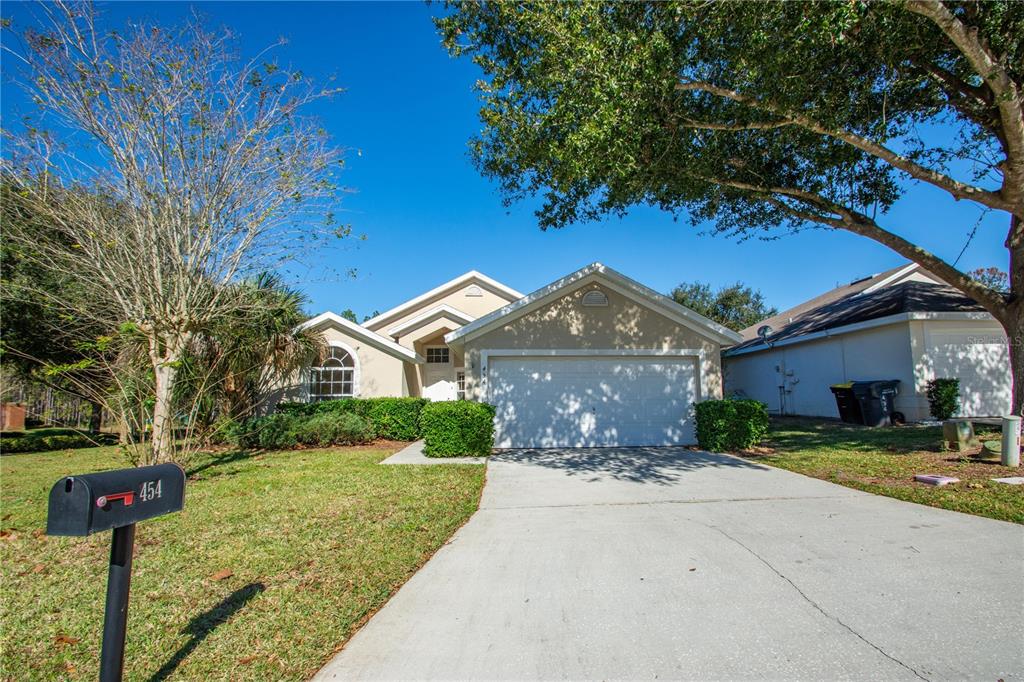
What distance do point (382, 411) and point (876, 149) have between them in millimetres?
12438

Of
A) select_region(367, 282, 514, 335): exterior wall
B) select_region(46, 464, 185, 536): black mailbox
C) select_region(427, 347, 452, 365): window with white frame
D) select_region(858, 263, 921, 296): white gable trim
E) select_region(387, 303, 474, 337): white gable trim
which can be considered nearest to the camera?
select_region(46, 464, 185, 536): black mailbox

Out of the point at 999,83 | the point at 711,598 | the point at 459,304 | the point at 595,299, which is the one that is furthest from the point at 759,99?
the point at 459,304

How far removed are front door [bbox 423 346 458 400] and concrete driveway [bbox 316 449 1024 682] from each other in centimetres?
1363

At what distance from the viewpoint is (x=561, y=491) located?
25.3ft

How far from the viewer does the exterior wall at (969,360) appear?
575 inches

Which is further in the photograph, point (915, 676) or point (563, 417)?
point (563, 417)

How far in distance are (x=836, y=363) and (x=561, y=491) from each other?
49.2ft

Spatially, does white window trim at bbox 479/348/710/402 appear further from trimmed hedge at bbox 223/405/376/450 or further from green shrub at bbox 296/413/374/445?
trimmed hedge at bbox 223/405/376/450

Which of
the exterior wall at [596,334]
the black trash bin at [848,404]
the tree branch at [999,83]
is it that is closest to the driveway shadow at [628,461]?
the exterior wall at [596,334]

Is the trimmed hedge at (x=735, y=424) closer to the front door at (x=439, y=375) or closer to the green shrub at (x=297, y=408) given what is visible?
the green shrub at (x=297, y=408)

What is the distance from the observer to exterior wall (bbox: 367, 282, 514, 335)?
78.1 ft

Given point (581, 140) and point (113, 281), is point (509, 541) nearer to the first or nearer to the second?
point (581, 140)

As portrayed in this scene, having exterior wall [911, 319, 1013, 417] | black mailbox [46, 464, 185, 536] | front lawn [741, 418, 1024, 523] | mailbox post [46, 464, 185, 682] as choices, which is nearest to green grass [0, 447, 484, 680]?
mailbox post [46, 464, 185, 682]

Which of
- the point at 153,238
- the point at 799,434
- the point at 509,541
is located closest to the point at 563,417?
the point at 799,434
